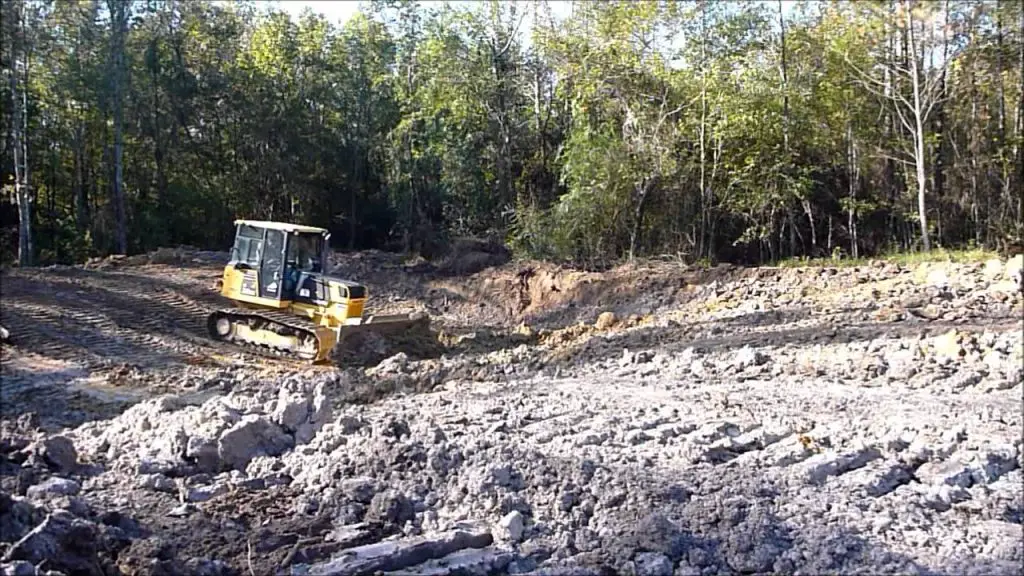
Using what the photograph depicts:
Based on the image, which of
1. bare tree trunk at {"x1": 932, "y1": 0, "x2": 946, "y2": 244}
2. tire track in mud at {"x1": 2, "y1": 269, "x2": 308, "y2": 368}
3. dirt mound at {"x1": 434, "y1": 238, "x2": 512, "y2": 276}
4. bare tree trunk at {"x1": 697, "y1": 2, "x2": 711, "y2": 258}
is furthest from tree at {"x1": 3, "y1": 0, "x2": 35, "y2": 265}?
bare tree trunk at {"x1": 932, "y1": 0, "x2": 946, "y2": 244}

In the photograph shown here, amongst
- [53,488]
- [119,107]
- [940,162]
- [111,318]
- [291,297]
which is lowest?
[53,488]

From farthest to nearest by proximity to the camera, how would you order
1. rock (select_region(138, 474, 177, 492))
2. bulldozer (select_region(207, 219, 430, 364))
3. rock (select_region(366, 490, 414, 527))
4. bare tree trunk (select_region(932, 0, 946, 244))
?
bare tree trunk (select_region(932, 0, 946, 244)) → bulldozer (select_region(207, 219, 430, 364)) → rock (select_region(138, 474, 177, 492)) → rock (select_region(366, 490, 414, 527))

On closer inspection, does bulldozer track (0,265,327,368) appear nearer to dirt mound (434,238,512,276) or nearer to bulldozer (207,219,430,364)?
bulldozer (207,219,430,364)

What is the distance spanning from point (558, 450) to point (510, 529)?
4.54 ft

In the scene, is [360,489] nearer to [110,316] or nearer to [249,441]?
[249,441]

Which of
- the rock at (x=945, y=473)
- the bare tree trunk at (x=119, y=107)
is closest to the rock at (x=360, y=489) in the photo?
the rock at (x=945, y=473)

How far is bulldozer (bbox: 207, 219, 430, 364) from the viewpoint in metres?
11.9

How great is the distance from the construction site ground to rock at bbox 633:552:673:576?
0.01m

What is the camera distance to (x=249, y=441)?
21.2ft

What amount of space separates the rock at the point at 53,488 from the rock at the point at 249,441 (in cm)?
101

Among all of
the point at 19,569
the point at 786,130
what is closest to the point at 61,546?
the point at 19,569

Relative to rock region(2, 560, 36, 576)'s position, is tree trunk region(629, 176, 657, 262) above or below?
above

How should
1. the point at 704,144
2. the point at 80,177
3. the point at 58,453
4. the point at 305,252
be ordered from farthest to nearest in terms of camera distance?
1. the point at 80,177
2. the point at 704,144
3. the point at 305,252
4. the point at 58,453

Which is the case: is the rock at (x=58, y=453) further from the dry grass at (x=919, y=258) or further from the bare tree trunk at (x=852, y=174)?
the bare tree trunk at (x=852, y=174)
